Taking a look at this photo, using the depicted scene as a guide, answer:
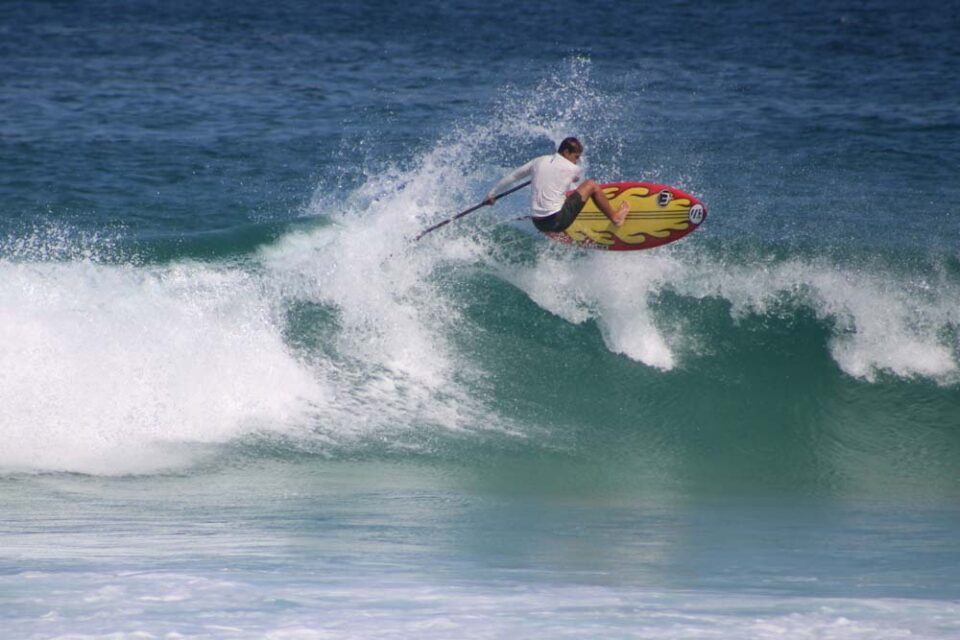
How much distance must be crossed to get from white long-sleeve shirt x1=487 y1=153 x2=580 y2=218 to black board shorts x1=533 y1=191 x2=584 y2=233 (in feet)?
0.11

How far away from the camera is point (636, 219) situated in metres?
10.7

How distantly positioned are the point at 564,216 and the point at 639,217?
947 millimetres

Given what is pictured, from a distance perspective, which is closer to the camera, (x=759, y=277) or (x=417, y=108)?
(x=759, y=277)

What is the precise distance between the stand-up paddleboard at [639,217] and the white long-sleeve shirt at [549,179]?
59 centimetres

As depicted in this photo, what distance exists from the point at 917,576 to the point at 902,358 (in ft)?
17.7

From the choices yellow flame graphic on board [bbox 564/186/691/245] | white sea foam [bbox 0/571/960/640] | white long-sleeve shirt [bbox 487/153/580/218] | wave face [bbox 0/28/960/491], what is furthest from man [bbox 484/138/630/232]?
white sea foam [bbox 0/571/960/640]

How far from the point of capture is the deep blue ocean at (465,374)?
5.89 meters

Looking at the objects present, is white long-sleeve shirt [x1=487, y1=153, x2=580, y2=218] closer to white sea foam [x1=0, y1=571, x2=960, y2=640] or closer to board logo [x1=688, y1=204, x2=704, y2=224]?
board logo [x1=688, y1=204, x2=704, y2=224]

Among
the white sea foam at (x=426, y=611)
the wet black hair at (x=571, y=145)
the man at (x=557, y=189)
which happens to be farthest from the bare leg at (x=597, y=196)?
the white sea foam at (x=426, y=611)

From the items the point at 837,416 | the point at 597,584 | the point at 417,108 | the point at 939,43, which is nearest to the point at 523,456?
the point at 837,416

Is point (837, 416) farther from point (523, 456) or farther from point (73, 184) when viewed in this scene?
point (73, 184)

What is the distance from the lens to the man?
9.86 metres

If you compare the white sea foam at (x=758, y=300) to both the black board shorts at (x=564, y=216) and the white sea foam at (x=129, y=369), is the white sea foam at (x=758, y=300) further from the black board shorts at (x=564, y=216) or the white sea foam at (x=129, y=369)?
the white sea foam at (x=129, y=369)

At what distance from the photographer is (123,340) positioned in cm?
1016
